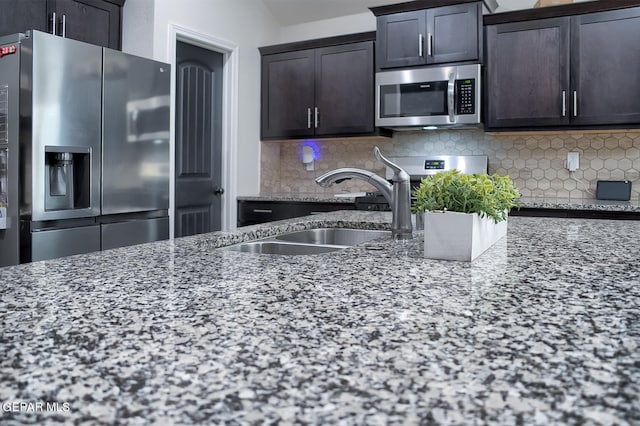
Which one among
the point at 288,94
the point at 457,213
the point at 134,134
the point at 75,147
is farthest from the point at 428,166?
the point at 457,213

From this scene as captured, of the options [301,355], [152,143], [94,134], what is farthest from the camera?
[152,143]

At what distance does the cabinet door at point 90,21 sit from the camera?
3.21 m

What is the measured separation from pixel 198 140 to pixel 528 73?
241 cm

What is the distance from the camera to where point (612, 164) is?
11.9 ft

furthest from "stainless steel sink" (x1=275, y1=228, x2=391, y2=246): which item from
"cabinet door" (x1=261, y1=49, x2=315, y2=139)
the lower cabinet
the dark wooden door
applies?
"cabinet door" (x1=261, y1=49, x2=315, y2=139)

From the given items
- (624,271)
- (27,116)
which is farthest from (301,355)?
(27,116)

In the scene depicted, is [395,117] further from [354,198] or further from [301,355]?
[301,355]

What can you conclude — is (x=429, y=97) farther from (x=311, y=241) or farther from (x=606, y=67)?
(x=311, y=241)

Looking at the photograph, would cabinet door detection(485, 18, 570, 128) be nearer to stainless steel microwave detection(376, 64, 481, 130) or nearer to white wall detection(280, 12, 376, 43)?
stainless steel microwave detection(376, 64, 481, 130)

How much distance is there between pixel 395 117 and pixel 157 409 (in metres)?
3.63

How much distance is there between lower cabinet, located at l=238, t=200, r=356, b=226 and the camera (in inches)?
152

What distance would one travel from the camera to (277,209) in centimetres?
409

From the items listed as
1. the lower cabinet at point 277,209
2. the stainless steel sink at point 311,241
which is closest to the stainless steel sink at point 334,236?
the stainless steel sink at point 311,241

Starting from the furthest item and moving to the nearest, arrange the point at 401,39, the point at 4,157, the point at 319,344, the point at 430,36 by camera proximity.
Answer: the point at 401,39, the point at 430,36, the point at 4,157, the point at 319,344
